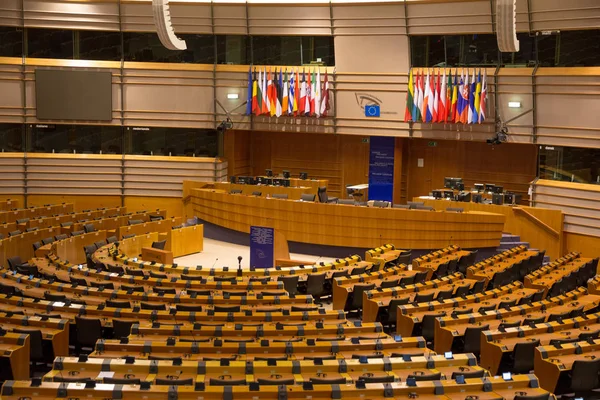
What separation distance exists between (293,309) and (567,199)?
13.1m

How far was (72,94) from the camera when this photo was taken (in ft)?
98.5

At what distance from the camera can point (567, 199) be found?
24984mm

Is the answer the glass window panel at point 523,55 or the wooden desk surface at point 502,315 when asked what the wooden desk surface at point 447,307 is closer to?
the wooden desk surface at point 502,315

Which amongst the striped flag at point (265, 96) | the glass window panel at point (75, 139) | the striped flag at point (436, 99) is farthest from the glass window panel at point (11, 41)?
the striped flag at point (436, 99)

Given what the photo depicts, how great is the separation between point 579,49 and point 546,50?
122 cm

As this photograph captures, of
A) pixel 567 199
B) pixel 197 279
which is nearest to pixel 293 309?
pixel 197 279

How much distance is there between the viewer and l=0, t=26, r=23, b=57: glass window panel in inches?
1185

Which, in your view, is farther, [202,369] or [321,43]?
[321,43]

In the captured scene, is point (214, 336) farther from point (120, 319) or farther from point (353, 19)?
point (353, 19)

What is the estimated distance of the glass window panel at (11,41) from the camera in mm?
30109

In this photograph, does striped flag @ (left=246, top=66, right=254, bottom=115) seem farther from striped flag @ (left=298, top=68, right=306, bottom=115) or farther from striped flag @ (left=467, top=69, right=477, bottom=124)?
striped flag @ (left=467, top=69, right=477, bottom=124)

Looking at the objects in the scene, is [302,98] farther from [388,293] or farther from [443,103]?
[388,293]

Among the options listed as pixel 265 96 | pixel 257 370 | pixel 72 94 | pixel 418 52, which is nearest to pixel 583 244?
pixel 418 52

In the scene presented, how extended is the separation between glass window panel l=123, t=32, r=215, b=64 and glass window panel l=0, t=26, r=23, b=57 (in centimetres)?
390
